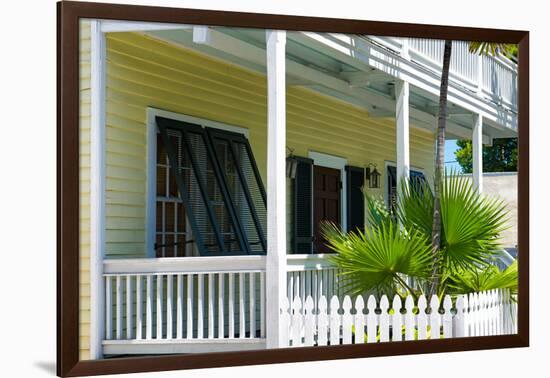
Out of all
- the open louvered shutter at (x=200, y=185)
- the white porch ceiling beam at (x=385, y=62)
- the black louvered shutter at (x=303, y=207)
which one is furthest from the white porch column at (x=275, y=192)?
the black louvered shutter at (x=303, y=207)

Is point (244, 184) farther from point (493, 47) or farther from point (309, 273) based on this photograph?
point (493, 47)

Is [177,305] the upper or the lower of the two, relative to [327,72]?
lower

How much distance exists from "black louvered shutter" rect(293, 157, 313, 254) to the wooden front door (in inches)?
6.1

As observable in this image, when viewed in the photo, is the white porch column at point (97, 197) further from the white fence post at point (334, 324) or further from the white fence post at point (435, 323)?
the white fence post at point (435, 323)

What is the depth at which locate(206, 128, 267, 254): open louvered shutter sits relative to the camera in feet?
37.8

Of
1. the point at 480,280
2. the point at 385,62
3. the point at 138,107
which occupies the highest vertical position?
the point at 385,62

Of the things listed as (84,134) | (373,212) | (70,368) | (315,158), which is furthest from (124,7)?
(315,158)

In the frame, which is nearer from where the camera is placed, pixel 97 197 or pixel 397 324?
pixel 97 197

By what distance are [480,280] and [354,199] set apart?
3911mm

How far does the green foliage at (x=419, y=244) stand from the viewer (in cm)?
1012

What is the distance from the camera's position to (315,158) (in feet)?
44.9

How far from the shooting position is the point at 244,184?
11.5m

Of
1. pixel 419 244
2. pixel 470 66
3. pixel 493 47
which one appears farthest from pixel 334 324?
pixel 470 66

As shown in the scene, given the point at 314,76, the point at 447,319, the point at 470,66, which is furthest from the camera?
the point at 470,66
